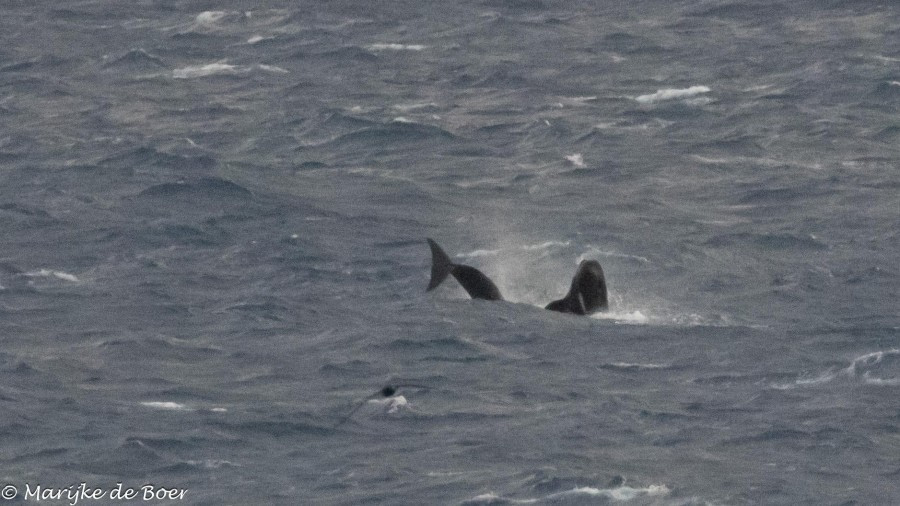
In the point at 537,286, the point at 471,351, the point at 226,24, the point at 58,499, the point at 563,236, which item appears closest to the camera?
the point at 58,499

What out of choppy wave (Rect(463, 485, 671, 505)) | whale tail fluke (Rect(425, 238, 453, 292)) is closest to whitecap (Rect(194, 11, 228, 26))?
whale tail fluke (Rect(425, 238, 453, 292))

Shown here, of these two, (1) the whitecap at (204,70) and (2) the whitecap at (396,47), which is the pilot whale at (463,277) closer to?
(1) the whitecap at (204,70)

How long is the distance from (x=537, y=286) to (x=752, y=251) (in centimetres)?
564

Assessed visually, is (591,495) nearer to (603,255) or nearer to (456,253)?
(603,255)

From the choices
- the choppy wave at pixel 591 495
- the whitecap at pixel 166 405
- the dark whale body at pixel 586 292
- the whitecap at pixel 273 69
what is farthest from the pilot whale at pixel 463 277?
the whitecap at pixel 273 69

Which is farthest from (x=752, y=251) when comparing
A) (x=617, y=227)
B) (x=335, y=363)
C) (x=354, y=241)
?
(x=335, y=363)

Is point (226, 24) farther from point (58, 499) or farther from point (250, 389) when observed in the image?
point (58, 499)

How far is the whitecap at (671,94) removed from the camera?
65.1 m

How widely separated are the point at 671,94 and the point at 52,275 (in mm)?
25432

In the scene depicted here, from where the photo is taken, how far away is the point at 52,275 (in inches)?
1854

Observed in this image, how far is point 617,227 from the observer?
5031 cm

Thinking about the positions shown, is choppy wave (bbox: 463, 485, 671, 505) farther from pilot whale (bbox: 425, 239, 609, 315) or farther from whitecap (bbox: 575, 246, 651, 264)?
whitecap (bbox: 575, 246, 651, 264)

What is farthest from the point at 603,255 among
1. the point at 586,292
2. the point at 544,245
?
the point at 586,292

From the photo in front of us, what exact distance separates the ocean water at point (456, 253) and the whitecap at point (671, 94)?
156 millimetres
